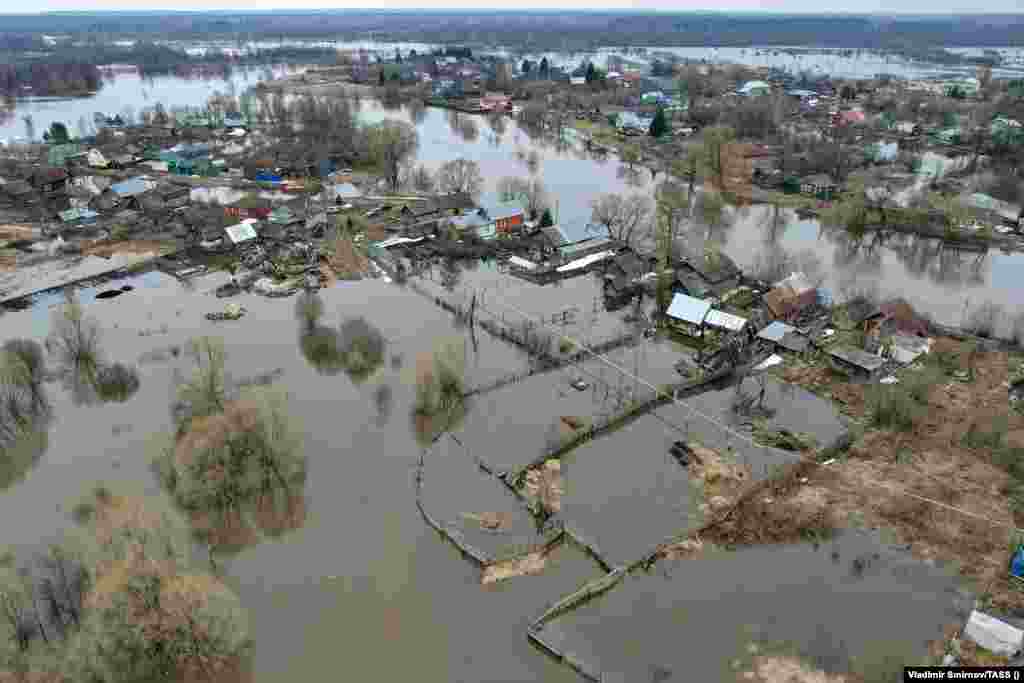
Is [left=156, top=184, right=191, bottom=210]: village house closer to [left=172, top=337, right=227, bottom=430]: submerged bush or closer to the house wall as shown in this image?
the house wall

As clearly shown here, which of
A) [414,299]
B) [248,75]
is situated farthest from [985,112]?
[248,75]

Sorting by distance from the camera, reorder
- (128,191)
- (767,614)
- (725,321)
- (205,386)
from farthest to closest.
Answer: (128,191) < (725,321) < (205,386) < (767,614)

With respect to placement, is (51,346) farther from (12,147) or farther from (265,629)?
(12,147)

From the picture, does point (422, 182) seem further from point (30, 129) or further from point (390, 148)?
point (30, 129)

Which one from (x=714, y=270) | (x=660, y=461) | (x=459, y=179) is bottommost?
(x=660, y=461)

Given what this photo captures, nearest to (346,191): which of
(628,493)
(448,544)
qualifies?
(448,544)
